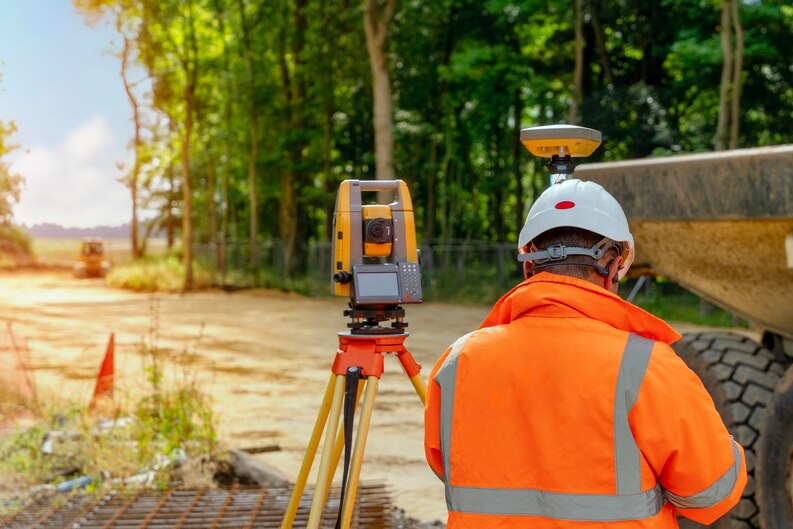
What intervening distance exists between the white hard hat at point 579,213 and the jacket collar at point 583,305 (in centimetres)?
9

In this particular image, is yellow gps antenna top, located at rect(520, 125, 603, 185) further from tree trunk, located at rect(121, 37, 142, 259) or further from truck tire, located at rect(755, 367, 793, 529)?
tree trunk, located at rect(121, 37, 142, 259)

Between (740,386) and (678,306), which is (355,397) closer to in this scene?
(740,386)

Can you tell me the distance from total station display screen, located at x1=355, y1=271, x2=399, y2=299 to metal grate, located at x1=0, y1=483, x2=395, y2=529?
198 cm

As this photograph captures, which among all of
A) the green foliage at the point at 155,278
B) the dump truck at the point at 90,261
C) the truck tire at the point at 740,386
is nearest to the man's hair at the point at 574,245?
the truck tire at the point at 740,386

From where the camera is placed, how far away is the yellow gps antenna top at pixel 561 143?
2.48m

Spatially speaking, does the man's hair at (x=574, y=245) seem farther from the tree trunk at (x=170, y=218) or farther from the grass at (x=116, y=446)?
the tree trunk at (x=170, y=218)

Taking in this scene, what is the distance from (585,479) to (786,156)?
1.73 m

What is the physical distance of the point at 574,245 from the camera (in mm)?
2049

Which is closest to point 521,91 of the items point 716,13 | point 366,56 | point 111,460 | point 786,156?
point 366,56

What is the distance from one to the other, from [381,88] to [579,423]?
66.6ft

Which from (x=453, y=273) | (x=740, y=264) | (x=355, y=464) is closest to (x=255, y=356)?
(x=740, y=264)

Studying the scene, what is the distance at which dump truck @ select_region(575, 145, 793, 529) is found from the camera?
11.2ft

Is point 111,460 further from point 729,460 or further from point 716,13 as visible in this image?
point 716,13

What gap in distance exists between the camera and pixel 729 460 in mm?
1947
